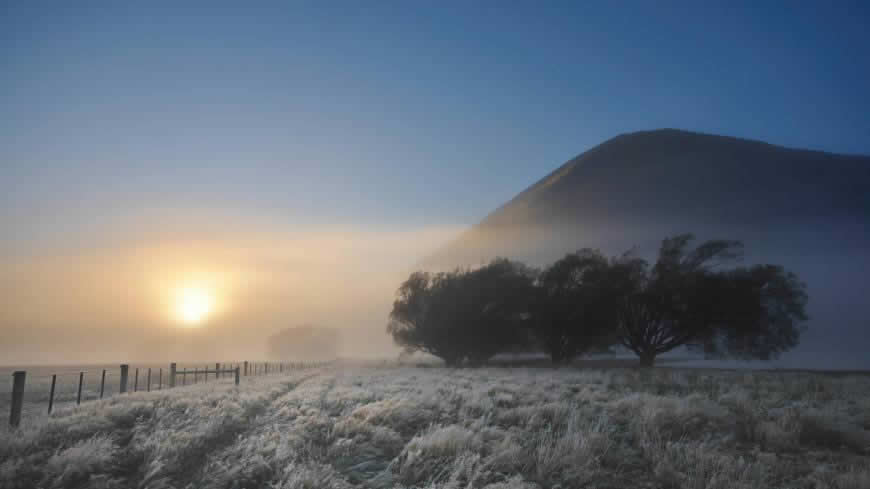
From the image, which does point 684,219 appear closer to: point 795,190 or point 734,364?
point 795,190

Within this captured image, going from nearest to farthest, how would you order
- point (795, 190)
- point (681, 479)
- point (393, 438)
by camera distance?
point (681, 479) → point (393, 438) → point (795, 190)

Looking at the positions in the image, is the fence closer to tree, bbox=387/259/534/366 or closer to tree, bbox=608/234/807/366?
tree, bbox=387/259/534/366

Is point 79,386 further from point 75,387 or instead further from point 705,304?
point 705,304

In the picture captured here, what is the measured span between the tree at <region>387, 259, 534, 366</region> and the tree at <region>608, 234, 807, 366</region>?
10.4 m

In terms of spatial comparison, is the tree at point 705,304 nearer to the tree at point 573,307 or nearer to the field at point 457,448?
the tree at point 573,307

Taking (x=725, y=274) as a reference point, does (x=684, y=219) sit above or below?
above

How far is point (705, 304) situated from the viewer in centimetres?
3666

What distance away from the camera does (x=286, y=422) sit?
416 inches

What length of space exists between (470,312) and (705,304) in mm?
22058

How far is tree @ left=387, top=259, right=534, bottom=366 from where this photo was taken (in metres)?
45.8

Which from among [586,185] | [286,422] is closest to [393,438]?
[286,422]

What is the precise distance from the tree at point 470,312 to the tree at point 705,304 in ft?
34.0

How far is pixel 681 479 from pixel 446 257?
155 metres

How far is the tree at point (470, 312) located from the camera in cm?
4575
